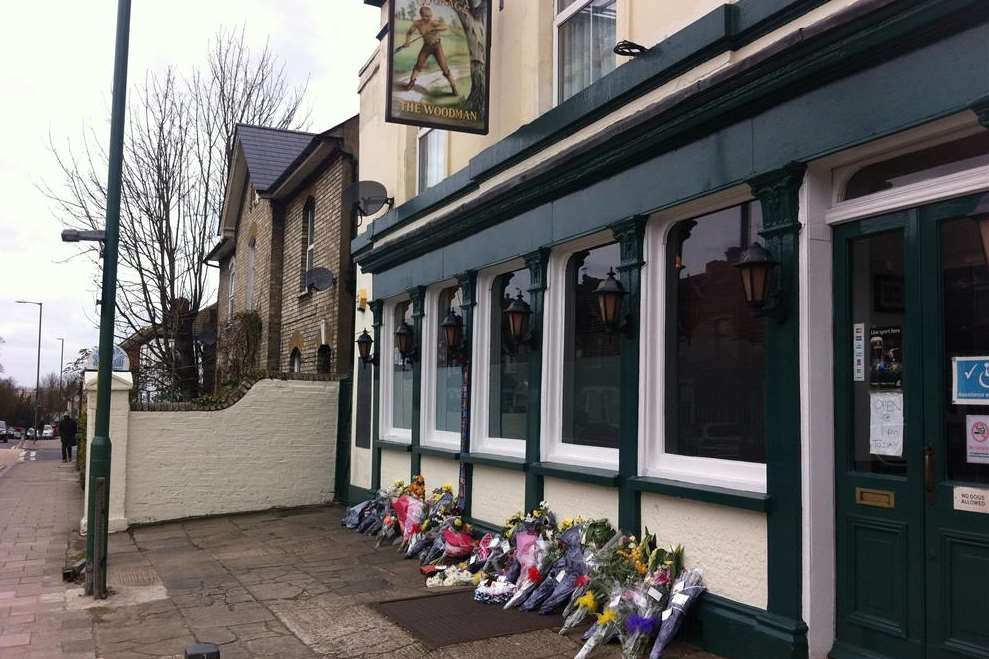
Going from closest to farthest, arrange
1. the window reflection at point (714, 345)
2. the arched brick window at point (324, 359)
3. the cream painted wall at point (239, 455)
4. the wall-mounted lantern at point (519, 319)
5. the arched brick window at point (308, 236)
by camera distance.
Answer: the window reflection at point (714, 345) → the wall-mounted lantern at point (519, 319) → the cream painted wall at point (239, 455) → the arched brick window at point (324, 359) → the arched brick window at point (308, 236)

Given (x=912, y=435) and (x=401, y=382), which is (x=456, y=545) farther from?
(x=912, y=435)

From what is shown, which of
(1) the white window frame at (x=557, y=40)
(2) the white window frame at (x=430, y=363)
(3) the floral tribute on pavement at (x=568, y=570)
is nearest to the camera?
(3) the floral tribute on pavement at (x=568, y=570)

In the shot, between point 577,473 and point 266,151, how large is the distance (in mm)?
14691

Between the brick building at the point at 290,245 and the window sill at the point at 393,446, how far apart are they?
2314 mm

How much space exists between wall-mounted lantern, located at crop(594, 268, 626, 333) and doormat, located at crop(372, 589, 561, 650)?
6.99ft

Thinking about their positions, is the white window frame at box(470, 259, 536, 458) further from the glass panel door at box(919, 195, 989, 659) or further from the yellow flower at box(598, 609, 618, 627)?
the glass panel door at box(919, 195, 989, 659)

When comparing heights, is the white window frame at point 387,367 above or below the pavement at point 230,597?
above

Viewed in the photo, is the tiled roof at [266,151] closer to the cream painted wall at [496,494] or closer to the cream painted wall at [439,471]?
the cream painted wall at [439,471]

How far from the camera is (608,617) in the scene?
524cm

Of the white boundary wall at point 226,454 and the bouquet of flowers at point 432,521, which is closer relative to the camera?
the bouquet of flowers at point 432,521

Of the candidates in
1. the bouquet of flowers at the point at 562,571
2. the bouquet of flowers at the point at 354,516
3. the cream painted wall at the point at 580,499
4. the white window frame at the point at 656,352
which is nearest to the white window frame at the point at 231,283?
the bouquet of flowers at the point at 354,516

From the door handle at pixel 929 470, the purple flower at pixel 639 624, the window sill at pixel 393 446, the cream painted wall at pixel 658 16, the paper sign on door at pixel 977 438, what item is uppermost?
the cream painted wall at pixel 658 16

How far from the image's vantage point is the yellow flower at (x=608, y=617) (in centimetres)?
524

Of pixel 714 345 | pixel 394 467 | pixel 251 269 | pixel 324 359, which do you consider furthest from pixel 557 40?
pixel 251 269
